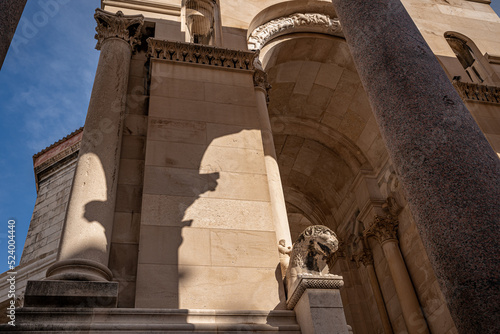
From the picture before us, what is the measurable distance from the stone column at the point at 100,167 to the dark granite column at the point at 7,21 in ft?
6.66

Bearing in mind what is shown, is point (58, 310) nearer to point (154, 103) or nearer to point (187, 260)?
point (187, 260)

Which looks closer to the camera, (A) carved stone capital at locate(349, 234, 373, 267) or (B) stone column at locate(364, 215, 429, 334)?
(B) stone column at locate(364, 215, 429, 334)

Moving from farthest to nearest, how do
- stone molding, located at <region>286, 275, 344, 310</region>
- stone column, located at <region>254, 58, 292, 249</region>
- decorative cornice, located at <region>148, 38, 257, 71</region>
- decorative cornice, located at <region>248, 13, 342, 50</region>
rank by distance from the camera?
decorative cornice, located at <region>248, 13, 342, 50</region> < decorative cornice, located at <region>148, 38, 257, 71</region> < stone column, located at <region>254, 58, 292, 249</region> < stone molding, located at <region>286, 275, 344, 310</region>

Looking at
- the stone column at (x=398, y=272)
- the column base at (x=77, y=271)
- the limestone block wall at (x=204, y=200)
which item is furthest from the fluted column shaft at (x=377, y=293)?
the column base at (x=77, y=271)

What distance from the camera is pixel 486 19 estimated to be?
13523mm

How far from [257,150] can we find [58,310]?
3.85 metres

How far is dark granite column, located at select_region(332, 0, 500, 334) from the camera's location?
3215mm

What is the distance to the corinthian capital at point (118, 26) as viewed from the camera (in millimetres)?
8336

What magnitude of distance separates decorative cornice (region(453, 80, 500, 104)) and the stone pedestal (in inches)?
296

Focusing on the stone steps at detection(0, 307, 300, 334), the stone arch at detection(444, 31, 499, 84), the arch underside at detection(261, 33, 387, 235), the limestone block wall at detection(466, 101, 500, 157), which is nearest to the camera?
the stone steps at detection(0, 307, 300, 334)

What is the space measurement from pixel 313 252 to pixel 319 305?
0.73 m

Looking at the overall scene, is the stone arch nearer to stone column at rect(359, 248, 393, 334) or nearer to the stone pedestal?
stone column at rect(359, 248, 393, 334)

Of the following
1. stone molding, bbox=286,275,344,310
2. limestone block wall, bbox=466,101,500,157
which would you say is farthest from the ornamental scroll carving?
stone molding, bbox=286,275,344,310

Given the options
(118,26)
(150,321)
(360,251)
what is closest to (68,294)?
(150,321)
